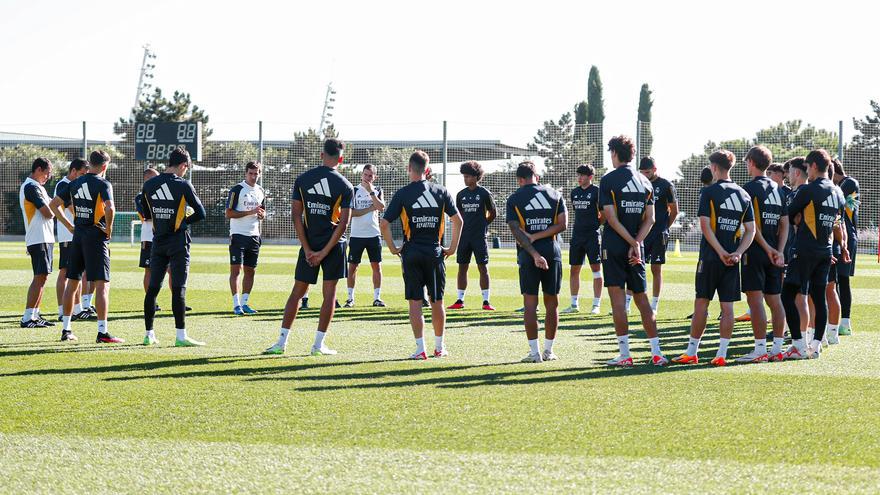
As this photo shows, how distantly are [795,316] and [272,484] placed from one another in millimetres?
6129

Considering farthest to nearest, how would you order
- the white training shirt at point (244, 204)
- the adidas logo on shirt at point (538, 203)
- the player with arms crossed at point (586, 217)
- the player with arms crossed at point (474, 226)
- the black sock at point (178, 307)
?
the player with arms crossed at point (474, 226)
the white training shirt at point (244, 204)
the player with arms crossed at point (586, 217)
the black sock at point (178, 307)
the adidas logo on shirt at point (538, 203)

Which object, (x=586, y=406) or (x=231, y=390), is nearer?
(x=586, y=406)

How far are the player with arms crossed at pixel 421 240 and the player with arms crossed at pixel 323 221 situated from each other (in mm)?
446

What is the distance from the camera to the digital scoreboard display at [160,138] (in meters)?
42.8

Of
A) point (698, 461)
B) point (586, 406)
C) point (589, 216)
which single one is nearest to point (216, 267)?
point (589, 216)

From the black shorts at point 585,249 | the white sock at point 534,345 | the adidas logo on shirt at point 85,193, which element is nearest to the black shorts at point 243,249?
the adidas logo on shirt at point 85,193

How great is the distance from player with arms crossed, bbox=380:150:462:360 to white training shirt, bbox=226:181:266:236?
4.71 meters

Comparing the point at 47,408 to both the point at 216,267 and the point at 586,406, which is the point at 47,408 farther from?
the point at 216,267

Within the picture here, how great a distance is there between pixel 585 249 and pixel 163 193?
236 inches

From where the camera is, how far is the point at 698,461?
477 cm

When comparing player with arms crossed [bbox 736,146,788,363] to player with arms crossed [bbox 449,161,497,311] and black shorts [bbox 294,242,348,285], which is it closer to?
black shorts [bbox 294,242,348,285]

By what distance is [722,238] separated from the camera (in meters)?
8.23

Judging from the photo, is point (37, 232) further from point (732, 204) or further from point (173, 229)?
point (732, 204)

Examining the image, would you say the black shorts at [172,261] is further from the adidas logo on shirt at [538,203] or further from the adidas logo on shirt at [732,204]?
the adidas logo on shirt at [732,204]
